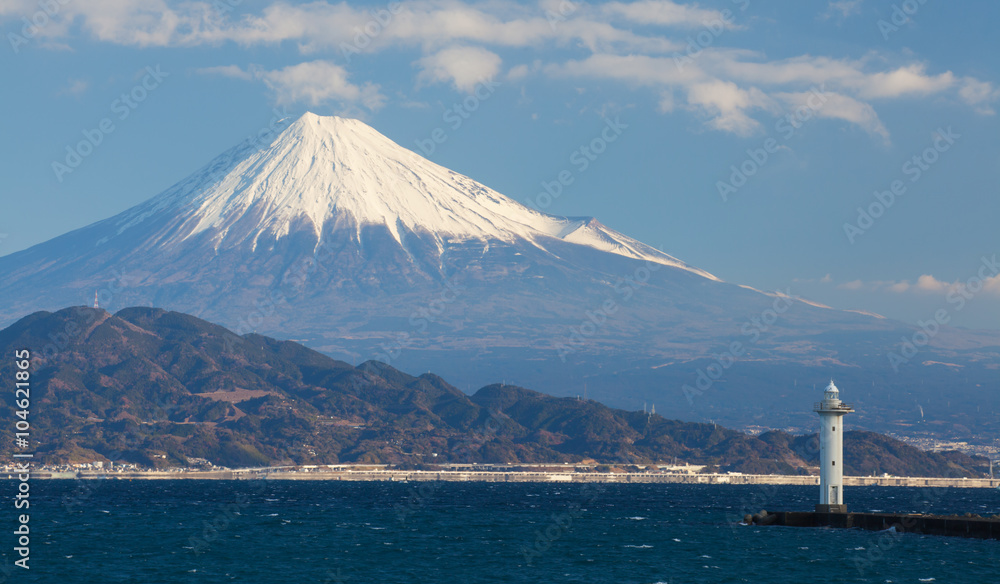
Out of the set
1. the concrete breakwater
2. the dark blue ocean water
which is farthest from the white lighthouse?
the dark blue ocean water

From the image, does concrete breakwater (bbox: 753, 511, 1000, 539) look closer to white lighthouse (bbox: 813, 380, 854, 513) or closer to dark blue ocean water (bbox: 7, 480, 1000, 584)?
dark blue ocean water (bbox: 7, 480, 1000, 584)

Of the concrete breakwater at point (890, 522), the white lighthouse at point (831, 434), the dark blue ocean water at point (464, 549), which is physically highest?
the white lighthouse at point (831, 434)

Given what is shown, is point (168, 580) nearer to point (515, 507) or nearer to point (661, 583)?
point (661, 583)

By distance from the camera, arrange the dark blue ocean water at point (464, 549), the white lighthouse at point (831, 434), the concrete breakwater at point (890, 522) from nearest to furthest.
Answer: the dark blue ocean water at point (464, 549), the white lighthouse at point (831, 434), the concrete breakwater at point (890, 522)

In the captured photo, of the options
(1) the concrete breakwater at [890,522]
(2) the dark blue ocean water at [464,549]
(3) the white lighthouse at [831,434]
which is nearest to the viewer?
(2) the dark blue ocean water at [464,549]

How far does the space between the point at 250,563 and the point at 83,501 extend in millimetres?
92036

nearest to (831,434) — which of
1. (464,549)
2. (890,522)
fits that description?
(890,522)

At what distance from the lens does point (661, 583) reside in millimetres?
79625

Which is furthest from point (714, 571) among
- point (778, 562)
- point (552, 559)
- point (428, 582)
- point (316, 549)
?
point (316, 549)

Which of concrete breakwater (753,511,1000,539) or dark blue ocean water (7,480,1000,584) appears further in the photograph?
concrete breakwater (753,511,1000,539)

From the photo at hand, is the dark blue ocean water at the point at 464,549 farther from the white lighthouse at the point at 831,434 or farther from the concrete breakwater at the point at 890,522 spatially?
the white lighthouse at the point at 831,434

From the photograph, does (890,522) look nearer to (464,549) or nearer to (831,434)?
(831,434)

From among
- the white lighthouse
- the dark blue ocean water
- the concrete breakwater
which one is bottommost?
the dark blue ocean water

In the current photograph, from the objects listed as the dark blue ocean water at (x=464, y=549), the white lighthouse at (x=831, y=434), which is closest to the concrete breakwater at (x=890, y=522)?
the dark blue ocean water at (x=464, y=549)
